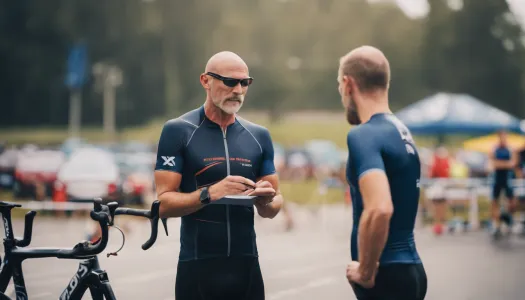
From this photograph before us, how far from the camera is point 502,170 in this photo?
1720cm

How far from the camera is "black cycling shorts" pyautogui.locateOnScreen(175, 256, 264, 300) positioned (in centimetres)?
432

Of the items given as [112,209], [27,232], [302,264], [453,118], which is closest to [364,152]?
[112,209]

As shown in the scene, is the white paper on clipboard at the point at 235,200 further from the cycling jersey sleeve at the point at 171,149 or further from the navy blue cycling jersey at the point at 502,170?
the navy blue cycling jersey at the point at 502,170

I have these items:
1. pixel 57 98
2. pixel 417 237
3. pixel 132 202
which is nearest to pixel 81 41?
pixel 57 98

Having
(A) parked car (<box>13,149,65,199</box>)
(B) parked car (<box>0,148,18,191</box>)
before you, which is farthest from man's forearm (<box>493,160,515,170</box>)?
(B) parked car (<box>0,148,18,191</box>)

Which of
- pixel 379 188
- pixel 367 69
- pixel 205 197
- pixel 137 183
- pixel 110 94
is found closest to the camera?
pixel 379 188

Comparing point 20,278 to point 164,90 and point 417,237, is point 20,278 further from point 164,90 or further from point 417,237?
point 164,90

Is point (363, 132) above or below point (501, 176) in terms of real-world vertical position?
above

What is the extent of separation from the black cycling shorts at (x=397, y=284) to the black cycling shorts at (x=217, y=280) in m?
0.80

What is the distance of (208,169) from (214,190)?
9.9 inches

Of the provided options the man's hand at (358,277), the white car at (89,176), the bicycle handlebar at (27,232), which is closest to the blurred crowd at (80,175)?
the white car at (89,176)

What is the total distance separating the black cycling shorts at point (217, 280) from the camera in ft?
14.2

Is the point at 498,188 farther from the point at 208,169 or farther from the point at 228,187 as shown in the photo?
the point at 228,187

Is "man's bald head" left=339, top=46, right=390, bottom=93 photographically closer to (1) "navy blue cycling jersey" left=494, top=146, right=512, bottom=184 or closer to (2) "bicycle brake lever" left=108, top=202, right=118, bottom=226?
(2) "bicycle brake lever" left=108, top=202, right=118, bottom=226
